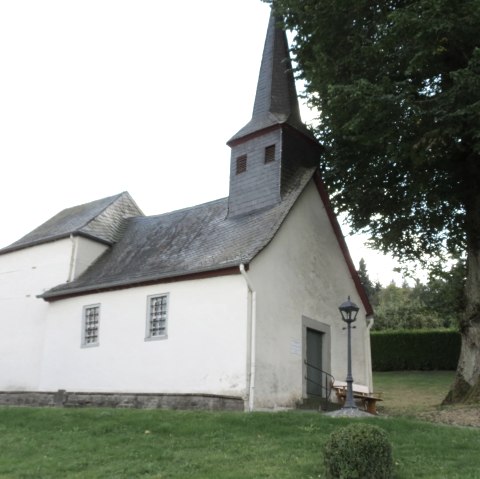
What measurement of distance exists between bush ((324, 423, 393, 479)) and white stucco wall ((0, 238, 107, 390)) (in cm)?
1493

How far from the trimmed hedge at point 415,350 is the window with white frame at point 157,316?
58.2 ft

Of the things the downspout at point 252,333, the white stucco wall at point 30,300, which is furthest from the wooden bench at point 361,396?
the white stucco wall at point 30,300

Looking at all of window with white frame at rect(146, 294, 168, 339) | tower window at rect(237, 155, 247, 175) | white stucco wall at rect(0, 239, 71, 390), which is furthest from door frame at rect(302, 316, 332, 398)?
white stucco wall at rect(0, 239, 71, 390)

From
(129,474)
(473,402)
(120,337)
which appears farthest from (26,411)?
(473,402)

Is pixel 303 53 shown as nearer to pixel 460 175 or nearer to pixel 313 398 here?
pixel 460 175

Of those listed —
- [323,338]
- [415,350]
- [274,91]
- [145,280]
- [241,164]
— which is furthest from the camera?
[415,350]

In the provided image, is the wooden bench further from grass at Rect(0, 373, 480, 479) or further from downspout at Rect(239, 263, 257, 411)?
grass at Rect(0, 373, 480, 479)

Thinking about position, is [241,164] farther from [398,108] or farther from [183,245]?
[398,108]

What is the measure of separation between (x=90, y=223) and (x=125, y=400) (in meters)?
8.07

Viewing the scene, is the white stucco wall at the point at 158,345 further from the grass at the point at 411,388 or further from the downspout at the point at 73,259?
the grass at the point at 411,388

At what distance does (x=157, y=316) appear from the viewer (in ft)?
58.7

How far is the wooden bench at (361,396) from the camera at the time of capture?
16609 millimetres

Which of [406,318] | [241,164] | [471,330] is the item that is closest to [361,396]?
[471,330]

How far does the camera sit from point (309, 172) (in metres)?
19.1
